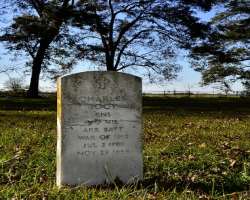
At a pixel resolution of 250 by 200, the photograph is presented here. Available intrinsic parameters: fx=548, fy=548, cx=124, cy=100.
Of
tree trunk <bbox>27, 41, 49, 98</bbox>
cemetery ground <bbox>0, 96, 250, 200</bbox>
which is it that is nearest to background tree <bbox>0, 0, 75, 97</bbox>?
tree trunk <bbox>27, 41, 49, 98</bbox>

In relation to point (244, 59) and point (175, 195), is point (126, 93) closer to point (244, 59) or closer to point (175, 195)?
point (175, 195)

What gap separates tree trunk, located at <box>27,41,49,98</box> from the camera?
3712 centimetres

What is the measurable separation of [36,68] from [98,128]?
31.1 metres

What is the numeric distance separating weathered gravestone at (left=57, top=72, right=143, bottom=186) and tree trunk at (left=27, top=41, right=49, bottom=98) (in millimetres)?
30228

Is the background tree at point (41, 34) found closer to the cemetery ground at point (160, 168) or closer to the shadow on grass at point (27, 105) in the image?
the shadow on grass at point (27, 105)

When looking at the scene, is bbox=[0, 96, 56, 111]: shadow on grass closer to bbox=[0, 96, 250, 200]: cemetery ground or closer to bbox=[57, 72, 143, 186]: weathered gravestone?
bbox=[0, 96, 250, 200]: cemetery ground

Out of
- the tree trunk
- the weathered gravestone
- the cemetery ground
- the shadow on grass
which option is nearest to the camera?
the cemetery ground

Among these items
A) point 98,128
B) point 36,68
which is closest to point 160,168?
point 98,128

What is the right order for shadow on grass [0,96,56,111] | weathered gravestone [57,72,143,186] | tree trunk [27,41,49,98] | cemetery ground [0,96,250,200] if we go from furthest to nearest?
tree trunk [27,41,49,98] → shadow on grass [0,96,56,111] → weathered gravestone [57,72,143,186] → cemetery ground [0,96,250,200]

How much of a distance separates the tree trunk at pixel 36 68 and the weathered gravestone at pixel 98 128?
30.2 metres

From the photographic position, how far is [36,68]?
37688 millimetres

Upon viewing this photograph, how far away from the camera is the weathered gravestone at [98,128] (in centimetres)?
706

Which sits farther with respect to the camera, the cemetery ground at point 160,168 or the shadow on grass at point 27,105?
the shadow on grass at point 27,105

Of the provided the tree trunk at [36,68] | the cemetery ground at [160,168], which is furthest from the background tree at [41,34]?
the cemetery ground at [160,168]
